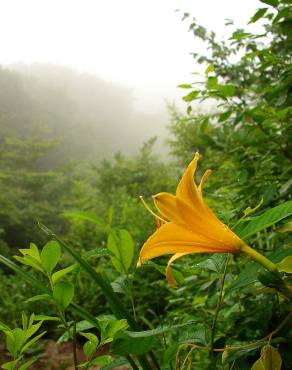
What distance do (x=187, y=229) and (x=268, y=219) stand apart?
0.26 feet

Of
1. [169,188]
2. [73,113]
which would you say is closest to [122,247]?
[169,188]

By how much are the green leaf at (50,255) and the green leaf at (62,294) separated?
4 centimetres

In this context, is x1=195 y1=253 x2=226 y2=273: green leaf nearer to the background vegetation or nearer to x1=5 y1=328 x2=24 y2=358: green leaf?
the background vegetation

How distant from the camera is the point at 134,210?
429cm

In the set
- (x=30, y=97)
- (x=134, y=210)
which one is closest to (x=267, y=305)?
(x=134, y=210)

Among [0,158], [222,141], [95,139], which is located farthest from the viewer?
[95,139]

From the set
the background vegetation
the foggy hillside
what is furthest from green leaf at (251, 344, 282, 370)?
the foggy hillside

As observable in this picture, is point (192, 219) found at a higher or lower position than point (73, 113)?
lower

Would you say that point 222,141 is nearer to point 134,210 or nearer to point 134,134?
point 134,210

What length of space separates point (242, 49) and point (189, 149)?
184 inches

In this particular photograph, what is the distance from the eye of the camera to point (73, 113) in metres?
18.3

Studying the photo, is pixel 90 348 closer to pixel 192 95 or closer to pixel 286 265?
pixel 286 265

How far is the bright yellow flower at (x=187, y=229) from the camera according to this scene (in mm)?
300

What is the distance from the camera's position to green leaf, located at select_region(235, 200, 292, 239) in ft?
1.03
